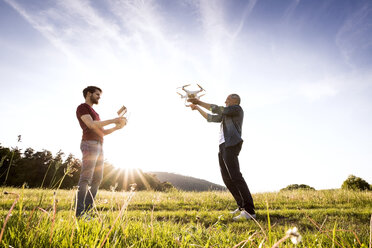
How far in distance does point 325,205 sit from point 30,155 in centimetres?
2889

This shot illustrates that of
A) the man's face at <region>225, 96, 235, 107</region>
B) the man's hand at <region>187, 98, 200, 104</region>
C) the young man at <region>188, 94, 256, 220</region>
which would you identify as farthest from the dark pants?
the man's hand at <region>187, 98, 200, 104</region>

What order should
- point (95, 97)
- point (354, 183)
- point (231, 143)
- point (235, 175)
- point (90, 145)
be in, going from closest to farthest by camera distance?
1. point (90, 145)
2. point (95, 97)
3. point (235, 175)
4. point (231, 143)
5. point (354, 183)

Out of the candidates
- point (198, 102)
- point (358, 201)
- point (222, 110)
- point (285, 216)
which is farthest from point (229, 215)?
point (358, 201)

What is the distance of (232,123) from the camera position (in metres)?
4.77

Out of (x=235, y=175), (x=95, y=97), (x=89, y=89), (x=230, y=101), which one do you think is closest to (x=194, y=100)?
(x=230, y=101)

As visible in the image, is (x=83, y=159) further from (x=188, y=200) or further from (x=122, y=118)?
(x=188, y=200)

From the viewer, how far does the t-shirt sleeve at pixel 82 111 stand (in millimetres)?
3775

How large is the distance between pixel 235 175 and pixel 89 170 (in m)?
2.71

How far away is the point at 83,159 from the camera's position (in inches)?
146

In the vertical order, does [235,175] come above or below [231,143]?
below

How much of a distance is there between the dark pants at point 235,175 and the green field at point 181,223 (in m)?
0.38

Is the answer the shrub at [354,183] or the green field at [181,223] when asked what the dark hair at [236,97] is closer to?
the green field at [181,223]

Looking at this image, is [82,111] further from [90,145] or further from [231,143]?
[231,143]

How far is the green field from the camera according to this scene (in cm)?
146
